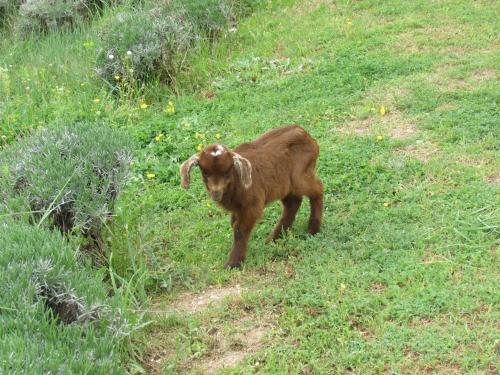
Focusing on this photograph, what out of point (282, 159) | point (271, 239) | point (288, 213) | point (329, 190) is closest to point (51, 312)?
point (271, 239)

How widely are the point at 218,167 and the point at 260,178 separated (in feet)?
1.80

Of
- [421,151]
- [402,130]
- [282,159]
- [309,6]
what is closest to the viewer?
[282,159]

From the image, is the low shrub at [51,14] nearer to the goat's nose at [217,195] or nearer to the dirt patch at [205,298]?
the goat's nose at [217,195]

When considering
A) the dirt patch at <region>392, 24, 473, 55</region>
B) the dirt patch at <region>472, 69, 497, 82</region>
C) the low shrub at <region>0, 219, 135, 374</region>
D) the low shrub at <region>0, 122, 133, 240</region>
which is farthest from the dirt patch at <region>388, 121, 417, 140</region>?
the low shrub at <region>0, 219, 135, 374</region>

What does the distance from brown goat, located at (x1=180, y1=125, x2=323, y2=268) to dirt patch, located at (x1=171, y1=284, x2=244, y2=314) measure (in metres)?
0.32

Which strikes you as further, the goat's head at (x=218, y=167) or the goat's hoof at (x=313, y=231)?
the goat's hoof at (x=313, y=231)

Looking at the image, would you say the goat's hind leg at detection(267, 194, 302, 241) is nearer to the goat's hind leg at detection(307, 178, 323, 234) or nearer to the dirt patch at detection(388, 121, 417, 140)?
the goat's hind leg at detection(307, 178, 323, 234)

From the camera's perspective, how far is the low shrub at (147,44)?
9656mm

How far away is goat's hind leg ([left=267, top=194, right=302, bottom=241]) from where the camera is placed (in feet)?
20.6

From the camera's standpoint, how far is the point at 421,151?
7109 millimetres

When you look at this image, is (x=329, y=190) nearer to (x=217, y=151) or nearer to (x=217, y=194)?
(x=217, y=194)

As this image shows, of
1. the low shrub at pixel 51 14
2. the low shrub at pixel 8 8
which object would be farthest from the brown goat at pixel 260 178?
the low shrub at pixel 8 8

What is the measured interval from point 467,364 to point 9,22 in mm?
12014

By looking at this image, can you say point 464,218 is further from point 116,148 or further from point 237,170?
point 116,148
